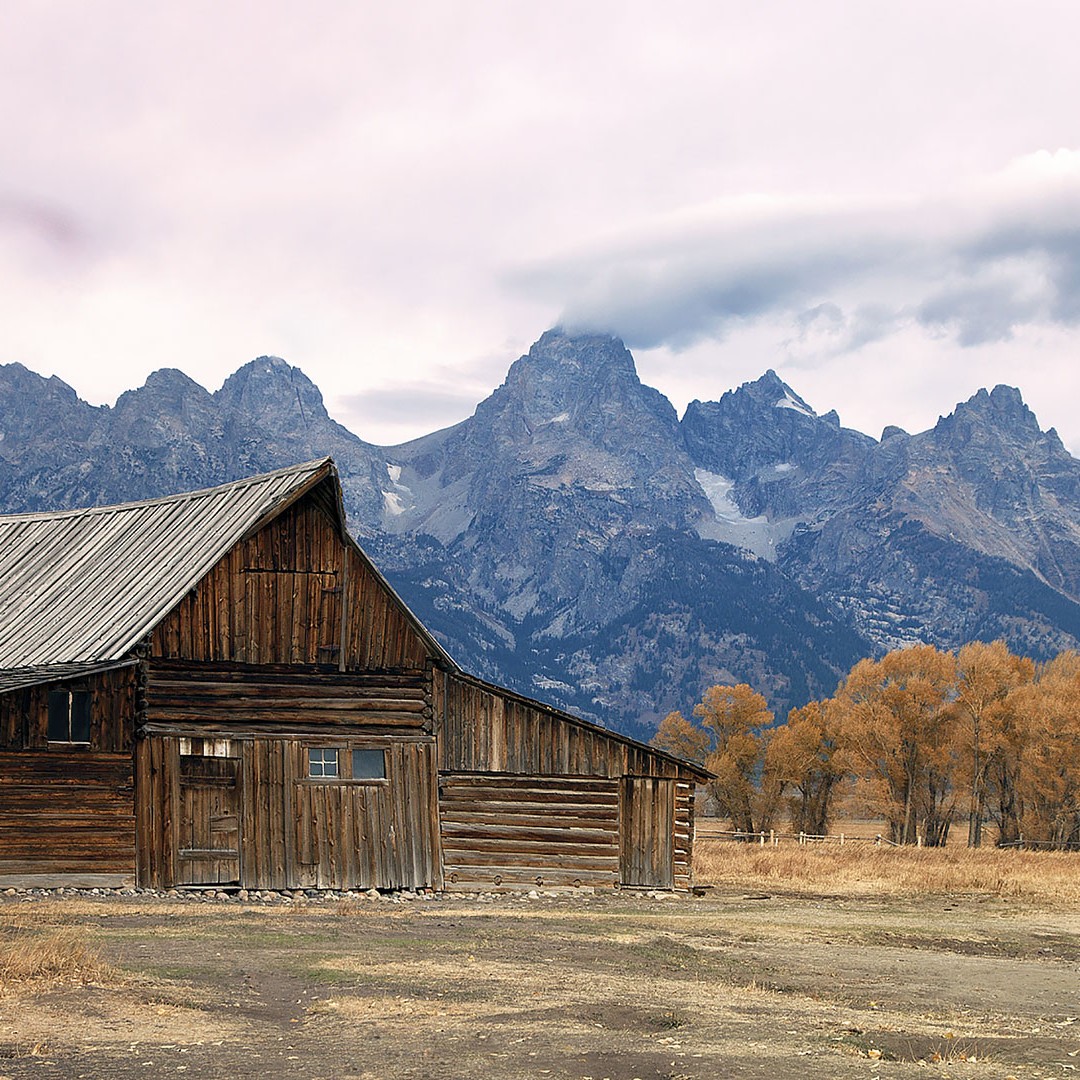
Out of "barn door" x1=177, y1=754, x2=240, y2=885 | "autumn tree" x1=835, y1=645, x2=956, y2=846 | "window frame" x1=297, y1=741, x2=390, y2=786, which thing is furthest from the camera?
"autumn tree" x1=835, y1=645, x2=956, y2=846

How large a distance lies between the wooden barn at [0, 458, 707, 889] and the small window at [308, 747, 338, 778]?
5cm

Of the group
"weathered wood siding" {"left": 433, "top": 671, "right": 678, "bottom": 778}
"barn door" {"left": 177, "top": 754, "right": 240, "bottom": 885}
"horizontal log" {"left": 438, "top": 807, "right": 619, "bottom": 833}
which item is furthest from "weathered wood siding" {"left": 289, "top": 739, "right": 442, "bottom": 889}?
"barn door" {"left": 177, "top": 754, "right": 240, "bottom": 885}

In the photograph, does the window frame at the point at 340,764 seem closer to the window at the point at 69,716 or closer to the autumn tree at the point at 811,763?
the window at the point at 69,716

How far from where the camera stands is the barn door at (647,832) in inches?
1358

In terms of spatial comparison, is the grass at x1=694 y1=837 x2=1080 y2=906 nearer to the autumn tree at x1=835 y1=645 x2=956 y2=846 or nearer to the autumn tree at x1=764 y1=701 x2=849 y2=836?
the autumn tree at x1=835 y1=645 x2=956 y2=846

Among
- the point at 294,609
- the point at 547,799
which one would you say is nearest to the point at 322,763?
the point at 294,609

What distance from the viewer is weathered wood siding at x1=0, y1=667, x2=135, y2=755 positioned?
93.8ft

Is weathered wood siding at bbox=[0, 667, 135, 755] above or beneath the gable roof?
beneath

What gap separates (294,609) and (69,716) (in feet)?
16.5

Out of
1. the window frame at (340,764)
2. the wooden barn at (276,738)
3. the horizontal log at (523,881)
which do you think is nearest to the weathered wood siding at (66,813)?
the wooden barn at (276,738)

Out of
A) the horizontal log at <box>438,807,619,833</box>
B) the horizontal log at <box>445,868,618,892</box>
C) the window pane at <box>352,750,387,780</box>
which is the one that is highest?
the window pane at <box>352,750,387,780</box>

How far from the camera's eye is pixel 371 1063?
12555mm

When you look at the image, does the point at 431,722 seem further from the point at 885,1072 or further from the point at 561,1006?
the point at 885,1072

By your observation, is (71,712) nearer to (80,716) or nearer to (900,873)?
(80,716)
